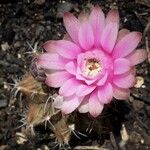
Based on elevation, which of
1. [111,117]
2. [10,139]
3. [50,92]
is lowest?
[10,139]

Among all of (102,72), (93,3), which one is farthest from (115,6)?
(102,72)

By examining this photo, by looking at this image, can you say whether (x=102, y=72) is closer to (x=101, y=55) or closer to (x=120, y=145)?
(x=101, y=55)

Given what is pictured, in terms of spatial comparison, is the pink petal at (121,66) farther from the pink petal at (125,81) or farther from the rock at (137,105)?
the rock at (137,105)

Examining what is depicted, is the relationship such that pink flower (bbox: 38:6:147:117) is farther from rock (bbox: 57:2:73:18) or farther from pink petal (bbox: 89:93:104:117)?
rock (bbox: 57:2:73:18)

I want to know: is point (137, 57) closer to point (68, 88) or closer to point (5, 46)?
point (68, 88)

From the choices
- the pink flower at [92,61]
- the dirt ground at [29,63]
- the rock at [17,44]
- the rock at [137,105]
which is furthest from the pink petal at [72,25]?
the rock at [17,44]

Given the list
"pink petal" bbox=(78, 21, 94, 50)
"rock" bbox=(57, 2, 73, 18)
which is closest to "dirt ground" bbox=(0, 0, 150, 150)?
"rock" bbox=(57, 2, 73, 18)
